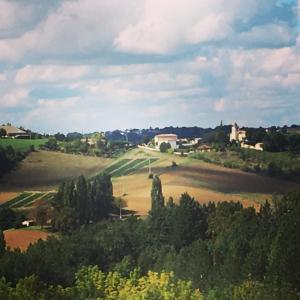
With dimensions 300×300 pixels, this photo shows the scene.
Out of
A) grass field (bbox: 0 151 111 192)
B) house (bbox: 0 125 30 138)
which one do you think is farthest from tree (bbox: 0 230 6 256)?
house (bbox: 0 125 30 138)

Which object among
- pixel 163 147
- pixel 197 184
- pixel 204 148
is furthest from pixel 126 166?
pixel 204 148

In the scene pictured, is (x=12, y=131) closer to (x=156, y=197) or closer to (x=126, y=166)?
(x=126, y=166)

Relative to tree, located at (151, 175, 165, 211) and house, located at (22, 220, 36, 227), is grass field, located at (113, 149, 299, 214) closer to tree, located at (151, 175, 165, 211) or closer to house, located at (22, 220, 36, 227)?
tree, located at (151, 175, 165, 211)

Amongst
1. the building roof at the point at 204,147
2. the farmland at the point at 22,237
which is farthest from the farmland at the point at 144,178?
the farmland at the point at 22,237

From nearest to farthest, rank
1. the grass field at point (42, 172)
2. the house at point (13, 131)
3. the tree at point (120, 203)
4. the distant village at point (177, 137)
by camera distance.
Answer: the tree at point (120, 203)
the grass field at point (42, 172)
the house at point (13, 131)
the distant village at point (177, 137)

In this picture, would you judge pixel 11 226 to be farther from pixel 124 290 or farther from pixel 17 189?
pixel 124 290

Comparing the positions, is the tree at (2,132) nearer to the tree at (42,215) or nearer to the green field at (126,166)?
the tree at (42,215)
